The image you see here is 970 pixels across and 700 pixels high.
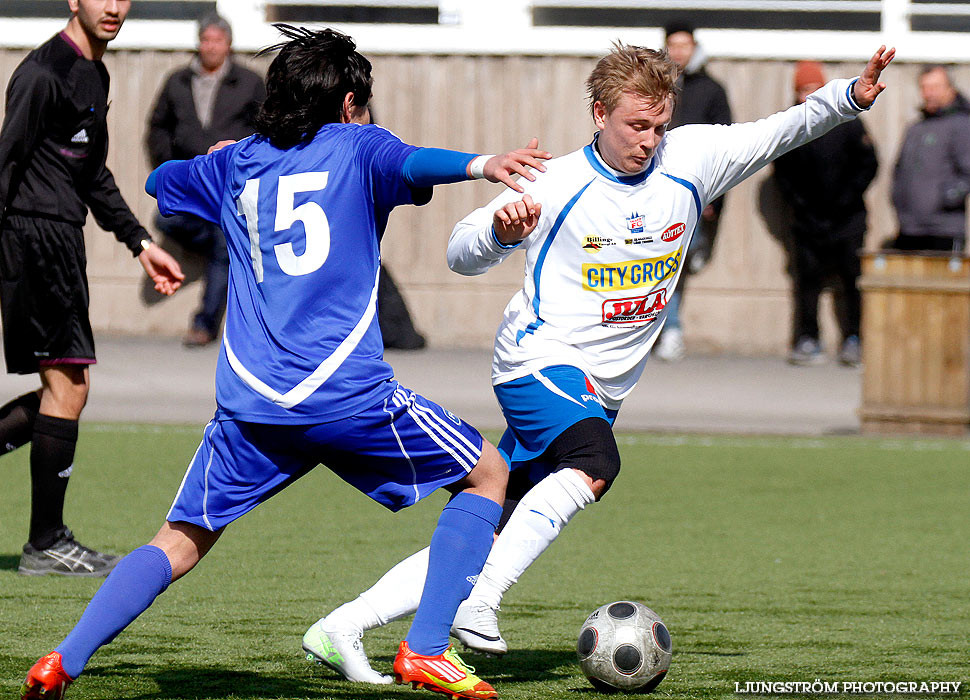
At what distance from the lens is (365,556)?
6.98m

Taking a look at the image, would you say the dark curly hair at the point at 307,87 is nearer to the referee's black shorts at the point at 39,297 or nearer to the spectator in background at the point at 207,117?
the referee's black shorts at the point at 39,297

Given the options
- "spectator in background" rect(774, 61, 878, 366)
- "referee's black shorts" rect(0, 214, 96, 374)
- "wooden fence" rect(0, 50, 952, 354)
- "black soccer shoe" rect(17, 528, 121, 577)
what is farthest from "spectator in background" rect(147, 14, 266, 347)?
"black soccer shoe" rect(17, 528, 121, 577)

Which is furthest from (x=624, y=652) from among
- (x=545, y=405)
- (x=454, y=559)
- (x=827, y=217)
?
(x=827, y=217)

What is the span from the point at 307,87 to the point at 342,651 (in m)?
1.58

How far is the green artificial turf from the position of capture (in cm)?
501

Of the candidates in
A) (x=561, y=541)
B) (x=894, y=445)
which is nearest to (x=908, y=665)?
(x=561, y=541)

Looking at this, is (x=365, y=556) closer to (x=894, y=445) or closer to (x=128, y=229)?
(x=128, y=229)

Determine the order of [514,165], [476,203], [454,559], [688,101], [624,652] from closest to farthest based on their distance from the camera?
[514,165] < [454,559] < [624,652] < [688,101] < [476,203]

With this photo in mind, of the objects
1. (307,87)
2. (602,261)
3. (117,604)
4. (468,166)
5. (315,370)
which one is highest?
(307,87)

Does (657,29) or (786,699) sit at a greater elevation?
(657,29)

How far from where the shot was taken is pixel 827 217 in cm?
1347

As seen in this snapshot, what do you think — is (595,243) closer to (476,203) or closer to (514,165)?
(514,165)

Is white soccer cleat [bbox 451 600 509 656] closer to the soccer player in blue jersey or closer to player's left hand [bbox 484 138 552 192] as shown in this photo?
the soccer player in blue jersey

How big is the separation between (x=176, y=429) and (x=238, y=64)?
399cm
